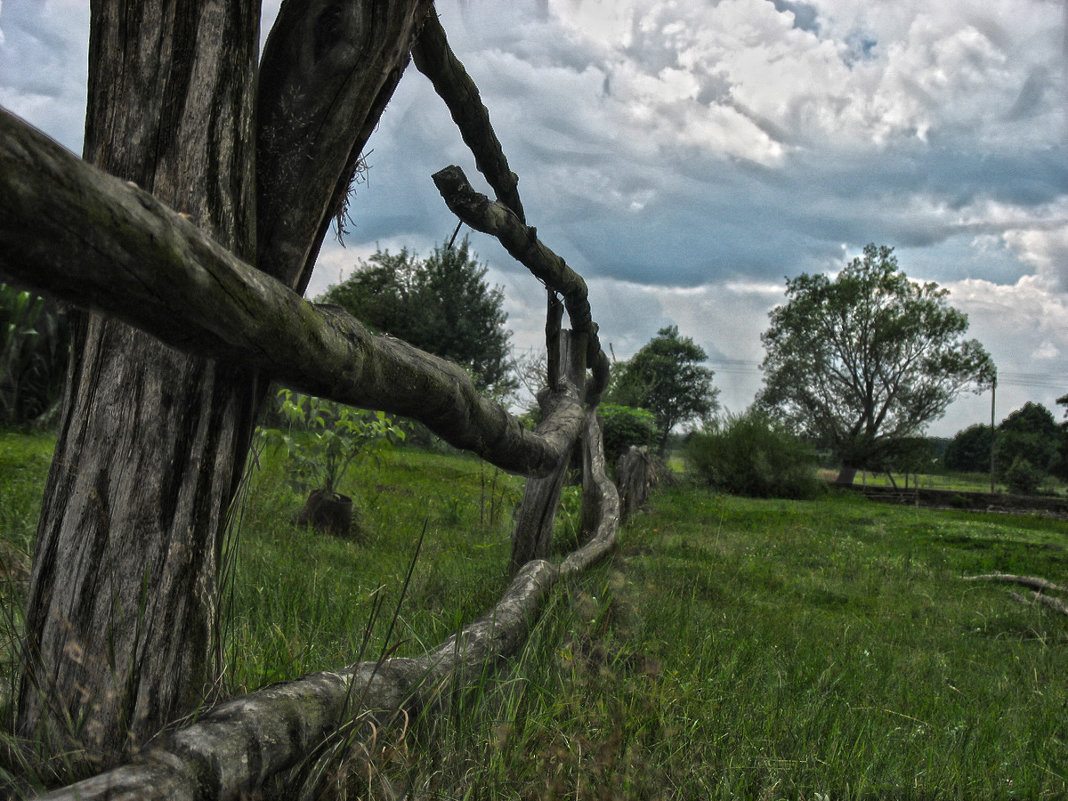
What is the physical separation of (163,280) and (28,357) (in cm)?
1131

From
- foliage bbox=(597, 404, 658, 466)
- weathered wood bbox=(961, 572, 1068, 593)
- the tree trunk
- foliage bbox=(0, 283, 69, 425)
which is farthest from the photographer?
foliage bbox=(597, 404, 658, 466)

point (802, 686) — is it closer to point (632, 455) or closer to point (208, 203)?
point (208, 203)

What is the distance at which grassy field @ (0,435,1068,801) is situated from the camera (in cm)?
195

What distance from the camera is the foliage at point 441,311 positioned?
3070cm

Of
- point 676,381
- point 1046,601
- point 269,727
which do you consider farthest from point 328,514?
point 676,381

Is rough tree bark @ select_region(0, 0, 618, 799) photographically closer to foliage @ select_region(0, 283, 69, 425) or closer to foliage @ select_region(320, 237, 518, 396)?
foliage @ select_region(0, 283, 69, 425)

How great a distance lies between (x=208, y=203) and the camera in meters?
1.37

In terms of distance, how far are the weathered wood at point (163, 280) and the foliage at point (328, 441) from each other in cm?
480

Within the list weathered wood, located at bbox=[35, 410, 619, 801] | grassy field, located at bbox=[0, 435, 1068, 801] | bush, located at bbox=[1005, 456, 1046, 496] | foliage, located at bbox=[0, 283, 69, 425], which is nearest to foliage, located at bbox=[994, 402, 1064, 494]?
bush, located at bbox=[1005, 456, 1046, 496]

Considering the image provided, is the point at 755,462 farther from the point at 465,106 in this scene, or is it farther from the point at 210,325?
the point at 210,325

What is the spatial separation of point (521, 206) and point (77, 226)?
265 cm

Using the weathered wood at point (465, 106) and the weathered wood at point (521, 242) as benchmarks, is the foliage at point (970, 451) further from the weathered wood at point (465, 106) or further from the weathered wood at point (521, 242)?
the weathered wood at point (465, 106)

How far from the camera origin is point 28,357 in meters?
9.98

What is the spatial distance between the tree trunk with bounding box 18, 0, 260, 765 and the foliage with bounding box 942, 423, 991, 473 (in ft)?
202
